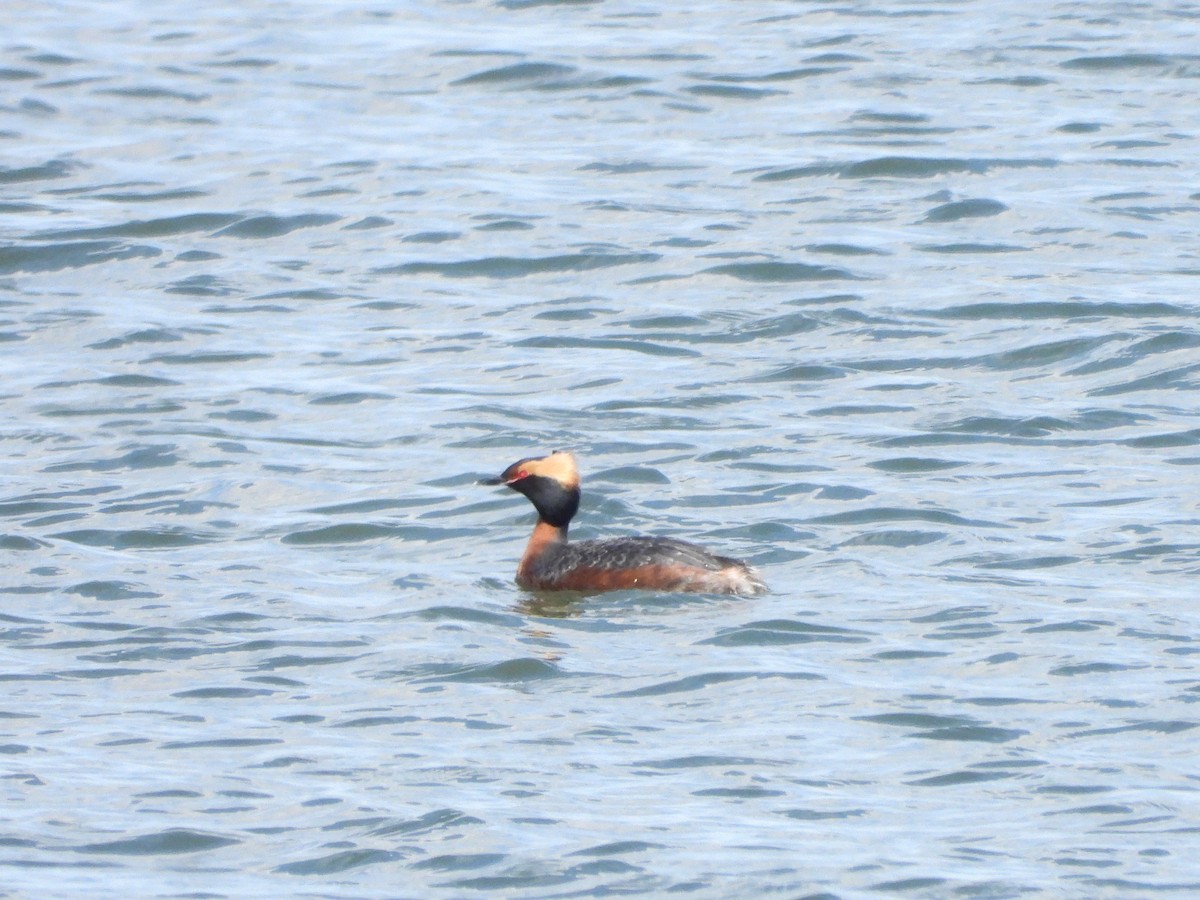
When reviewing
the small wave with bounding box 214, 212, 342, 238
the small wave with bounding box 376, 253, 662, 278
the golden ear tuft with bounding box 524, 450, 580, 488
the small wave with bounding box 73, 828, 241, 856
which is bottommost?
the small wave with bounding box 376, 253, 662, 278

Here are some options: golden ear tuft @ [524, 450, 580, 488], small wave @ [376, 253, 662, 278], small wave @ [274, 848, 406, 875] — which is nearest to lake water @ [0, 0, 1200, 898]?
small wave @ [274, 848, 406, 875]

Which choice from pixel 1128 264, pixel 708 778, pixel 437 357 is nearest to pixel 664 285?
pixel 437 357

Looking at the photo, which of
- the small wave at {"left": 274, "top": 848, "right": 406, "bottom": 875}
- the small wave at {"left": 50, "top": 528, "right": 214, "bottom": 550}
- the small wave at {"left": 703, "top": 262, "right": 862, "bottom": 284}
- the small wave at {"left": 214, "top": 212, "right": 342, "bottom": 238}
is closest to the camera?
the small wave at {"left": 274, "top": 848, "right": 406, "bottom": 875}

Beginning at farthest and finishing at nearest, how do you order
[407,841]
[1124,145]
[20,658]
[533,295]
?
[1124,145], [533,295], [20,658], [407,841]

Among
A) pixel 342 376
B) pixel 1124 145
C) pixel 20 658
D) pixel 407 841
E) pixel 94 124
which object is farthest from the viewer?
pixel 94 124

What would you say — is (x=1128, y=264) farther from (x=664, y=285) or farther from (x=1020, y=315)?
(x=664, y=285)

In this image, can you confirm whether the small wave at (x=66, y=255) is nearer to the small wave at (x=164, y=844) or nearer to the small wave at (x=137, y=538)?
the small wave at (x=137, y=538)

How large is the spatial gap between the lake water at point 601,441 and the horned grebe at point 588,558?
0.13 metres

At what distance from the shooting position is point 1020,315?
55.6 ft

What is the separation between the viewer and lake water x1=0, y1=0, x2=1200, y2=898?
8.71 m

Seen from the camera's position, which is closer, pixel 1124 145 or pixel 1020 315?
pixel 1020 315

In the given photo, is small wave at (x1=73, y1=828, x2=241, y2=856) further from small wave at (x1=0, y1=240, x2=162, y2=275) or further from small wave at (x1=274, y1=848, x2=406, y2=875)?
small wave at (x1=0, y1=240, x2=162, y2=275)

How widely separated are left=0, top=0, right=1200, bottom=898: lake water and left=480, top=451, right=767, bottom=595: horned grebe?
13 centimetres

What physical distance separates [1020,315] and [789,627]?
6578 mm
